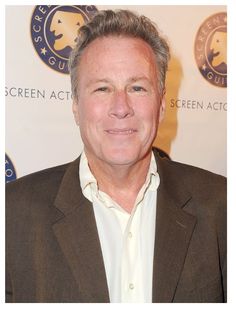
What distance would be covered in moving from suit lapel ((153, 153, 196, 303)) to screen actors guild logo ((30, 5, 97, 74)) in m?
0.70

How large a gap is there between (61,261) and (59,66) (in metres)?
0.83

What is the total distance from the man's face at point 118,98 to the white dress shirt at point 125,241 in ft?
0.43

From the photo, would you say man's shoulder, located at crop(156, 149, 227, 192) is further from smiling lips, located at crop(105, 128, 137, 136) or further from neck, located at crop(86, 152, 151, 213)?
smiling lips, located at crop(105, 128, 137, 136)

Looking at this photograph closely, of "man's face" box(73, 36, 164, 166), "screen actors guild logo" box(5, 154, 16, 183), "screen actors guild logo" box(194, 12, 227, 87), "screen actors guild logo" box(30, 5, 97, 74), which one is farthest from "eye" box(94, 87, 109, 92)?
"screen actors guild logo" box(194, 12, 227, 87)

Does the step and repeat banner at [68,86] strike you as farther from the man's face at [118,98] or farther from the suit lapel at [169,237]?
the suit lapel at [169,237]

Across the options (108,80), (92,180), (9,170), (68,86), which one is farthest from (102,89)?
(9,170)

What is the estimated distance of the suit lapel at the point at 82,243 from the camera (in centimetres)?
102

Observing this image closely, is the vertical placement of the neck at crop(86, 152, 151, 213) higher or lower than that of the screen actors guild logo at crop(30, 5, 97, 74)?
lower

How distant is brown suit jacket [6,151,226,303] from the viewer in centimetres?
104

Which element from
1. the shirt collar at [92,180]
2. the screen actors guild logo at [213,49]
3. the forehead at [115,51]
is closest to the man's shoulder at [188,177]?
the shirt collar at [92,180]

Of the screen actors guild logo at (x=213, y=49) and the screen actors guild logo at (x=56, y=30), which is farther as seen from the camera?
the screen actors guild logo at (x=213, y=49)

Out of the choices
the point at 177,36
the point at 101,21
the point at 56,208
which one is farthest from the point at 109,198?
the point at 177,36

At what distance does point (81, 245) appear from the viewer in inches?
41.4
